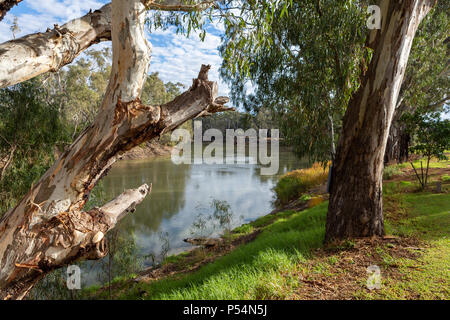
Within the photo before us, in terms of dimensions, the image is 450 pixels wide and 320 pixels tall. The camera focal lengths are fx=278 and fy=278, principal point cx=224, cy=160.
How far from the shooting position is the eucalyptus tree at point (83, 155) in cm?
137

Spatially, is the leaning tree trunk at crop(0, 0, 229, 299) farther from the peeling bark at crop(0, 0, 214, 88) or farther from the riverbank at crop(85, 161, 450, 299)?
the riverbank at crop(85, 161, 450, 299)

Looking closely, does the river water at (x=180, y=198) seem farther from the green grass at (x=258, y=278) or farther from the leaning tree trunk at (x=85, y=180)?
the leaning tree trunk at (x=85, y=180)

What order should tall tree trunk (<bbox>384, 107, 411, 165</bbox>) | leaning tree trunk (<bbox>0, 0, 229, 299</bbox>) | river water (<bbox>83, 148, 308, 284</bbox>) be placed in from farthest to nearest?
tall tree trunk (<bbox>384, 107, 411, 165</bbox>)
river water (<bbox>83, 148, 308, 284</bbox>)
leaning tree trunk (<bbox>0, 0, 229, 299</bbox>)

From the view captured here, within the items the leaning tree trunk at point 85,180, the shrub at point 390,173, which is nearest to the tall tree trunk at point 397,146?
the shrub at point 390,173

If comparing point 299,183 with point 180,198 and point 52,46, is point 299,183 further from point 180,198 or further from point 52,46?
point 52,46

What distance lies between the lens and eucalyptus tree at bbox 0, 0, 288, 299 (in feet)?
4.49

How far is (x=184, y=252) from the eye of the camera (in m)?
6.16

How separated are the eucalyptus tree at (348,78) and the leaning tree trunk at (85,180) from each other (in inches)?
43.2

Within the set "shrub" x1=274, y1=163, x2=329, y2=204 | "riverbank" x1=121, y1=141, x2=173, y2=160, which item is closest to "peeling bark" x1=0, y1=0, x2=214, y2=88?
"shrub" x1=274, y1=163, x2=329, y2=204

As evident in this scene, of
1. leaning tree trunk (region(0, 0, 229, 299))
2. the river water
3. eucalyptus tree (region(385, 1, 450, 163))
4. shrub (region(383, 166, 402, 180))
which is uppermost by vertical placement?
eucalyptus tree (region(385, 1, 450, 163))

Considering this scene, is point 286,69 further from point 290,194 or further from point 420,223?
point 290,194

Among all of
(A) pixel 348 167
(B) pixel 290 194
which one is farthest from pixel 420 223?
(B) pixel 290 194

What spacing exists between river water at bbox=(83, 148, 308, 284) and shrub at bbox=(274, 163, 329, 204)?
547 millimetres
